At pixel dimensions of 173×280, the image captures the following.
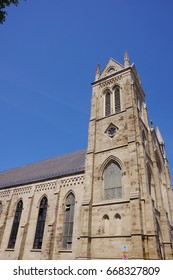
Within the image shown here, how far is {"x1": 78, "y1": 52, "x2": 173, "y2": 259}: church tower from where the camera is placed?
1304 cm

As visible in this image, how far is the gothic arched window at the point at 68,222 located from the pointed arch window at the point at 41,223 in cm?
257

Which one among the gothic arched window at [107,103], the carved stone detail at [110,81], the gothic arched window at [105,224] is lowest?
the gothic arched window at [105,224]

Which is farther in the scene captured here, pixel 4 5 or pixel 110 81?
pixel 110 81

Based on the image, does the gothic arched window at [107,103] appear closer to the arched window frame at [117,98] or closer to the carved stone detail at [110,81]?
the arched window frame at [117,98]

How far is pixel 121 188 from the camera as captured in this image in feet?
50.9

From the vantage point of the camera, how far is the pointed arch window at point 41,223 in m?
17.5

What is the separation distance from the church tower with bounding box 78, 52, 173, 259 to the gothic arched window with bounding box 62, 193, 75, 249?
1.80m

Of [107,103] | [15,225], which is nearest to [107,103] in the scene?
[107,103]

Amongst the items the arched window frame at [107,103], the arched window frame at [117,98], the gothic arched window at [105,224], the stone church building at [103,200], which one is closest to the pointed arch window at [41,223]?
the stone church building at [103,200]

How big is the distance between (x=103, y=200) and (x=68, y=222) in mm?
3887

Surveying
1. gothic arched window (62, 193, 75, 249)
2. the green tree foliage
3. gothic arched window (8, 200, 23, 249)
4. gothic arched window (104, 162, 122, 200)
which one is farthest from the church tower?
the green tree foliage

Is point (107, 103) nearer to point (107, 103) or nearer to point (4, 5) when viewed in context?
point (107, 103)

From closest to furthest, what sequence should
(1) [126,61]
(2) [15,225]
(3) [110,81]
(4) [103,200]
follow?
(4) [103,200] < (2) [15,225] < (3) [110,81] < (1) [126,61]

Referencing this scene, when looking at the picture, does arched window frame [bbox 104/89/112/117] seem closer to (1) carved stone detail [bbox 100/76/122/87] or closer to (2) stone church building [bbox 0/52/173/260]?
(2) stone church building [bbox 0/52/173/260]
